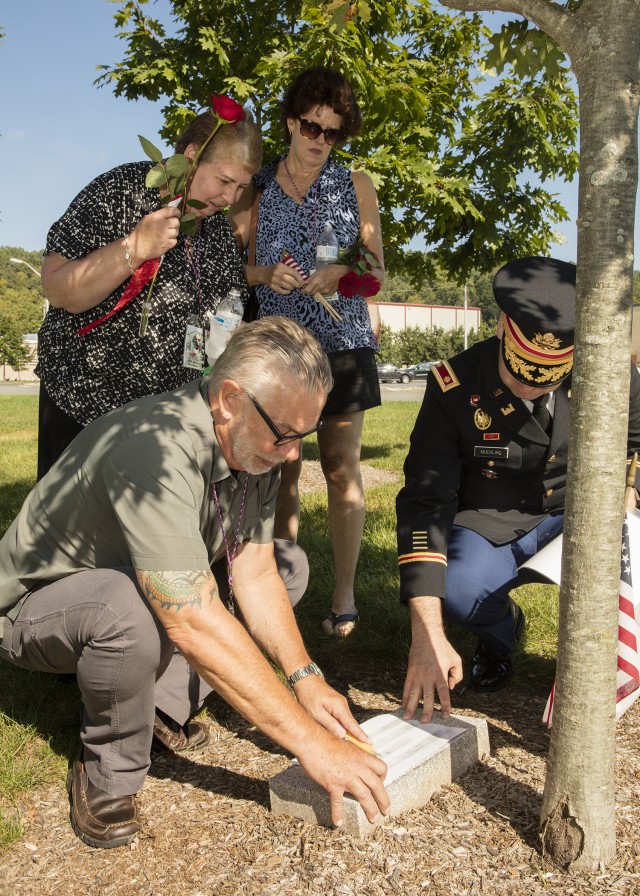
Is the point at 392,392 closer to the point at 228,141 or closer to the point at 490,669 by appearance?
the point at 490,669

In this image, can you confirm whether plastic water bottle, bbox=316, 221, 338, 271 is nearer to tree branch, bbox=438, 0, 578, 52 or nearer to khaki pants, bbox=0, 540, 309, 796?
tree branch, bbox=438, 0, 578, 52

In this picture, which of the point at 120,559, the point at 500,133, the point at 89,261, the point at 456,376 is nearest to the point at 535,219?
the point at 500,133

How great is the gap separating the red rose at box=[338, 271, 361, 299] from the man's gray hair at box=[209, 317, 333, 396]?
1.41m

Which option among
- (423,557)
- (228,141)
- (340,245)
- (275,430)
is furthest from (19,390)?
(275,430)

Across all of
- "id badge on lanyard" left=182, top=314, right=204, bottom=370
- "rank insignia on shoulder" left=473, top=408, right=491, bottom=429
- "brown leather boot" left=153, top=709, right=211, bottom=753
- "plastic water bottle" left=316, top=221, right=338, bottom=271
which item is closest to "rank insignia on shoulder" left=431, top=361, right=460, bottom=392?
"rank insignia on shoulder" left=473, top=408, right=491, bottom=429

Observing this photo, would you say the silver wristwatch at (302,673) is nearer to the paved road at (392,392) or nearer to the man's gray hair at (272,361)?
the man's gray hair at (272,361)

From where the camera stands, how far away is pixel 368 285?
3742 mm

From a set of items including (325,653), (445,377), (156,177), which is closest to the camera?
(156,177)

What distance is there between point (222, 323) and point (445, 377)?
0.88 m

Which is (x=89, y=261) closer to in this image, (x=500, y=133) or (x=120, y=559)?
(x=120, y=559)

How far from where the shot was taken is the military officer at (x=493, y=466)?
9.27 ft

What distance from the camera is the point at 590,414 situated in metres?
2.00

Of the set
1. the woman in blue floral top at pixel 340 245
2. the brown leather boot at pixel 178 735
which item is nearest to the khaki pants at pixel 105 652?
the brown leather boot at pixel 178 735

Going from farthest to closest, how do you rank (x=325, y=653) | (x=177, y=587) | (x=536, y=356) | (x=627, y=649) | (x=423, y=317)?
1. (x=423, y=317)
2. (x=325, y=653)
3. (x=536, y=356)
4. (x=627, y=649)
5. (x=177, y=587)
